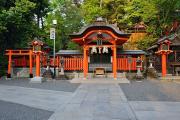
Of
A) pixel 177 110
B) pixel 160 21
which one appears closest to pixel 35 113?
pixel 177 110

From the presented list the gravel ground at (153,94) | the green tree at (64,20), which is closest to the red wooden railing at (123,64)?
the gravel ground at (153,94)

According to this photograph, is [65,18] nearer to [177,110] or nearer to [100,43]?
[100,43]

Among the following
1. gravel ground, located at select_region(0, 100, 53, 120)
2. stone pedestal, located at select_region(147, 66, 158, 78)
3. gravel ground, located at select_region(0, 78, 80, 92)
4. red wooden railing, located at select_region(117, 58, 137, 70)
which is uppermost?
red wooden railing, located at select_region(117, 58, 137, 70)

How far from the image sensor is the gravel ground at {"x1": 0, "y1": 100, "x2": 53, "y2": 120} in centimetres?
888

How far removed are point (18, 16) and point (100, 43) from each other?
26.7ft

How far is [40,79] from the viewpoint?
74.2 feet

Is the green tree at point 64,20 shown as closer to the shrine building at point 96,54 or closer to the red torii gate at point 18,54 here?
the shrine building at point 96,54

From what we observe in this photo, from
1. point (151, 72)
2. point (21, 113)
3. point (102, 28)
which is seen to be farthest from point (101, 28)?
point (21, 113)

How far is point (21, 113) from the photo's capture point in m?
9.59

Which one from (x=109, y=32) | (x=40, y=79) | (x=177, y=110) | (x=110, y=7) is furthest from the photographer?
(x=110, y=7)

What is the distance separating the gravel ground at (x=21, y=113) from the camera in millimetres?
8875

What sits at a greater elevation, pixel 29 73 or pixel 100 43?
pixel 100 43

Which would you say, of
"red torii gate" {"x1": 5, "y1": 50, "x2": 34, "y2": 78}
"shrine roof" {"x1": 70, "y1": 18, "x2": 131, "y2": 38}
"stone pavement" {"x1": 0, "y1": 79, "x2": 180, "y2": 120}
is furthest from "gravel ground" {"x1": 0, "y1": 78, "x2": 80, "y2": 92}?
"shrine roof" {"x1": 70, "y1": 18, "x2": 131, "y2": 38}

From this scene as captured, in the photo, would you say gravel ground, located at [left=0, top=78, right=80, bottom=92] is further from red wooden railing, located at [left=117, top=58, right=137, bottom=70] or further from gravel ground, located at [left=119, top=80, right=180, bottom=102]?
red wooden railing, located at [left=117, top=58, right=137, bottom=70]
